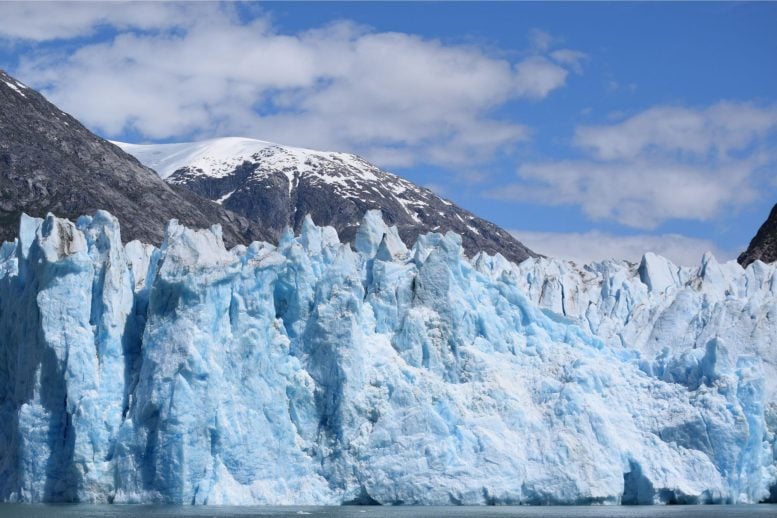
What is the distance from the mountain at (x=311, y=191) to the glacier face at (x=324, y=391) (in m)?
84.6

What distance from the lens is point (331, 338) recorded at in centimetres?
3553

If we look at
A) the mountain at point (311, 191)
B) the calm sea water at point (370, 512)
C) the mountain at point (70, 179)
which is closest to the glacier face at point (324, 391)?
the calm sea water at point (370, 512)

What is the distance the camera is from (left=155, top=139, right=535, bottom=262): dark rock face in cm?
13325

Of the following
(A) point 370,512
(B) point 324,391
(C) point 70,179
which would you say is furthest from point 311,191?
(A) point 370,512

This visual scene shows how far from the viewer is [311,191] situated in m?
142

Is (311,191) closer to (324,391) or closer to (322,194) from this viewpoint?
(322,194)

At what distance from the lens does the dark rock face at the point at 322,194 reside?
133 metres

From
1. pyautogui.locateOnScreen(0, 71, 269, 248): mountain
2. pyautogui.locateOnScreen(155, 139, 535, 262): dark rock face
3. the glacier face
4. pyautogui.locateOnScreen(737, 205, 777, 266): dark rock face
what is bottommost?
the glacier face

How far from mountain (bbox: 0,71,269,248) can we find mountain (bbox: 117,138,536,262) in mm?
23240

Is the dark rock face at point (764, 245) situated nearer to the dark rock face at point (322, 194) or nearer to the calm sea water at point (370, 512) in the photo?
the dark rock face at point (322, 194)

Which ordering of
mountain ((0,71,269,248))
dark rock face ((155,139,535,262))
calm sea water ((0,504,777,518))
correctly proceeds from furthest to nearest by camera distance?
dark rock face ((155,139,535,262)) → mountain ((0,71,269,248)) → calm sea water ((0,504,777,518))

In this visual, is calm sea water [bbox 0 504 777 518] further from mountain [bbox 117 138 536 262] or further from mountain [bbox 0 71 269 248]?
mountain [bbox 117 138 536 262]

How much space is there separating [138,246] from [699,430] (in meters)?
22.2

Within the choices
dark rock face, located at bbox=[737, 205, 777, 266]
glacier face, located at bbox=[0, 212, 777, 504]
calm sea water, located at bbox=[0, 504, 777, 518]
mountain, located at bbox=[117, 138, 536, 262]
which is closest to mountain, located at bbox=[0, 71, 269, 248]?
mountain, located at bbox=[117, 138, 536, 262]
